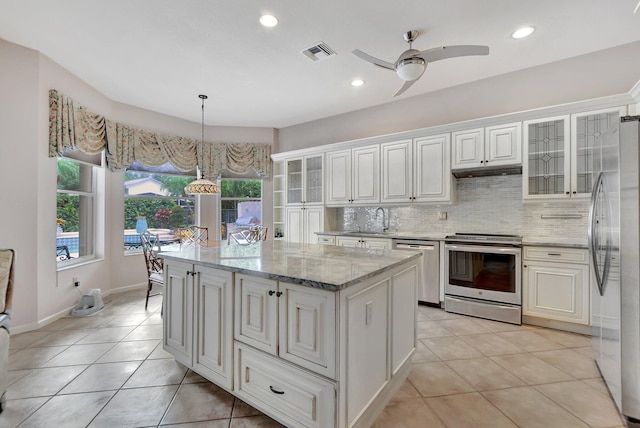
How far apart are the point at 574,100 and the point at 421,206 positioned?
2045 mm

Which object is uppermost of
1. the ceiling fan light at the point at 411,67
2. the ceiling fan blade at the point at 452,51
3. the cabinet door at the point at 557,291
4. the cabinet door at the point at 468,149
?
the ceiling fan blade at the point at 452,51

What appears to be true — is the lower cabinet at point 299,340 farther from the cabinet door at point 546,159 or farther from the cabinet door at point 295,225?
the cabinet door at point 295,225

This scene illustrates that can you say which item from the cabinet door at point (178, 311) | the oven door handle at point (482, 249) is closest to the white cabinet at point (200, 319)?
the cabinet door at point (178, 311)

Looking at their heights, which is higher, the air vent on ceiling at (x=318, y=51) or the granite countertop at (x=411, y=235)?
the air vent on ceiling at (x=318, y=51)

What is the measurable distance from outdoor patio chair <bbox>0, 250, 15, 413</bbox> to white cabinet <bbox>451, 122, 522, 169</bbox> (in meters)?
4.22

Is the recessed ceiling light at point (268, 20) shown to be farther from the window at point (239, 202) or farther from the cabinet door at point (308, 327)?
the window at point (239, 202)

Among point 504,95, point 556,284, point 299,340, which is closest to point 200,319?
point 299,340

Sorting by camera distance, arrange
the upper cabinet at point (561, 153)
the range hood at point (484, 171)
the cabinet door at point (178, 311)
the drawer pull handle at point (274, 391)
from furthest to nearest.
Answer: the range hood at point (484, 171)
the upper cabinet at point (561, 153)
the cabinet door at point (178, 311)
the drawer pull handle at point (274, 391)

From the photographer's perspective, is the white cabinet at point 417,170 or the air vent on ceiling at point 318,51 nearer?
the air vent on ceiling at point 318,51

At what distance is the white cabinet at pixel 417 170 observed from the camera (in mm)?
3785

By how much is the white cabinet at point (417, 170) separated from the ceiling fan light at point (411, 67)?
1.60 m

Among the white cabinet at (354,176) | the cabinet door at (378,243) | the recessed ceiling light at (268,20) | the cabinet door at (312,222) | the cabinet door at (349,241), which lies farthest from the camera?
the cabinet door at (312,222)

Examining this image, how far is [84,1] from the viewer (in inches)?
91.2

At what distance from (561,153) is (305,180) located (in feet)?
11.4
